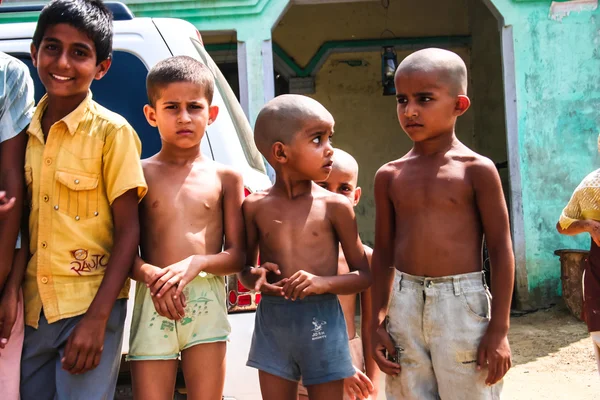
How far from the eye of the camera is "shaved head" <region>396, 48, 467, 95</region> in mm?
2445

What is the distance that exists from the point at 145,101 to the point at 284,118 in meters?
0.91

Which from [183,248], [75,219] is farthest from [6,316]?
[183,248]

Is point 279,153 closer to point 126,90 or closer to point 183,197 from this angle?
point 183,197

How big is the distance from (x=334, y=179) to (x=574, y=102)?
564cm

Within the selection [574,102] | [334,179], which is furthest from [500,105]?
[334,179]

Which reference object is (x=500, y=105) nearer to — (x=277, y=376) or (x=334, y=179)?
(x=334, y=179)

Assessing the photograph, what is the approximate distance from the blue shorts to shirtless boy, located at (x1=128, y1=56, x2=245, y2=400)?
0.51 ft

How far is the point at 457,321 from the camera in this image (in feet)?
7.72

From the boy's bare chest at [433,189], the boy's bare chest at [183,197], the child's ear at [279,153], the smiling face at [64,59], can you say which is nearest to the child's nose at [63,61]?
the smiling face at [64,59]

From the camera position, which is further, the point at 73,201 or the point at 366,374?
the point at 366,374

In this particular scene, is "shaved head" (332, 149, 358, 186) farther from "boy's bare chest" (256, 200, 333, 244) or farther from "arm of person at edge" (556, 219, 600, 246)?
"arm of person at edge" (556, 219, 600, 246)

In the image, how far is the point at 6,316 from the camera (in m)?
2.15

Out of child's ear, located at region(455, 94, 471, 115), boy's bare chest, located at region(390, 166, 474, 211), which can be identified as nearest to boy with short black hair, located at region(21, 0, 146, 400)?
boy's bare chest, located at region(390, 166, 474, 211)

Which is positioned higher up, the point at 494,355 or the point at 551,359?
the point at 494,355
